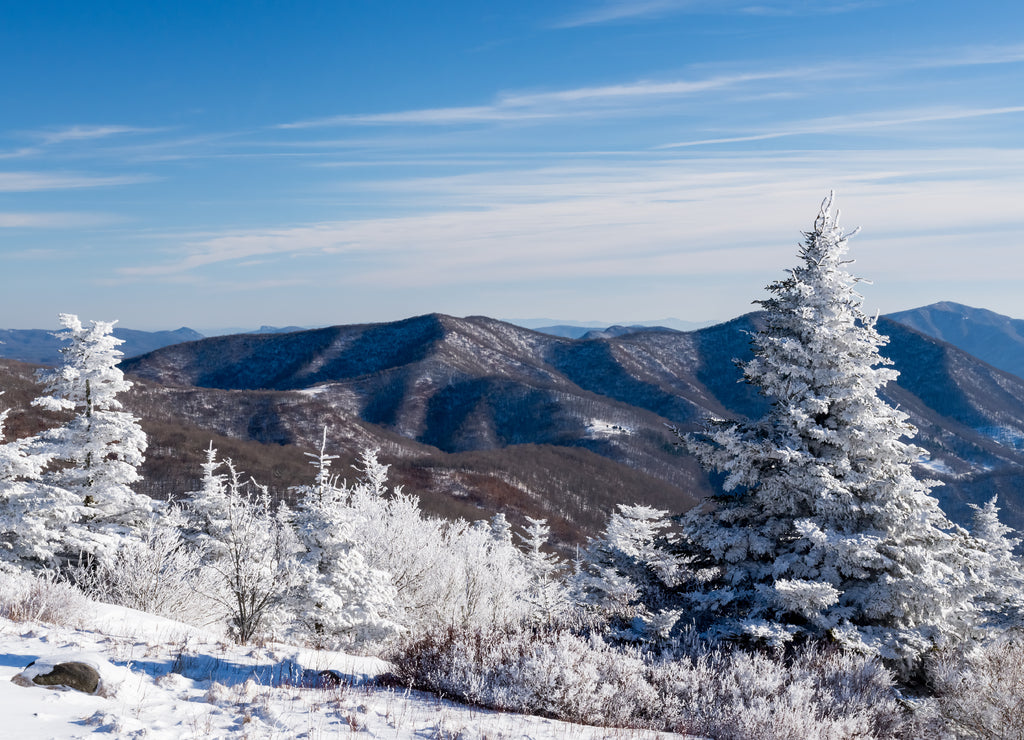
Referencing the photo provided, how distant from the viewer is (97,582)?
568 inches

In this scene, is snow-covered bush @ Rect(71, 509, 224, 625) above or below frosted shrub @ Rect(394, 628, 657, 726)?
below

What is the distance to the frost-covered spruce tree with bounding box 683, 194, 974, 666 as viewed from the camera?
1038cm

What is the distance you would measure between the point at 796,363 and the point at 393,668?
869 centimetres

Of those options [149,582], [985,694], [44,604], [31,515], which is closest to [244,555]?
[149,582]

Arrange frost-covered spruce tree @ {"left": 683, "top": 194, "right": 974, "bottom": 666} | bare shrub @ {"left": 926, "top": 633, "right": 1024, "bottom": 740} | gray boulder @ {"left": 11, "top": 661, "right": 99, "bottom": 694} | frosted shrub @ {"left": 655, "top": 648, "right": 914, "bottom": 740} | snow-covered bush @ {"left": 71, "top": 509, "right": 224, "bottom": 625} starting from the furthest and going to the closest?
snow-covered bush @ {"left": 71, "top": 509, "right": 224, "bottom": 625}, frost-covered spruce tree @ {"left": 683, "top": 194, "right": 974, "bottom": 666}, bare shrub @ {"left": 926, "top": 633, "right": 1024, "bottom": 740}, frosted shrub @ {"left": 655, "top": 648, "right": 914, "bottom": 740}, gray boulder @ {"left": 11, "top": 661, "right": 99, "bottom": 694}

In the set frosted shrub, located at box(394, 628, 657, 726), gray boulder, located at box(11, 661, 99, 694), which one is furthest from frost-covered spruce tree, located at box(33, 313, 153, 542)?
frosted shrub, located at box(394, 628, 657, 726)

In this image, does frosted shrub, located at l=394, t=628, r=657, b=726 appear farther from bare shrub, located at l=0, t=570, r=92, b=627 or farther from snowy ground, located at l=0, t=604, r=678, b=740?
bare shrub, located at l=0, t=570, r=92, b=627

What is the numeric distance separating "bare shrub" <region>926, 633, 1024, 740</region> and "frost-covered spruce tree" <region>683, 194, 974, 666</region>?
977mm

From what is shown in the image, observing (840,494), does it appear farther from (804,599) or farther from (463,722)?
(463,722)

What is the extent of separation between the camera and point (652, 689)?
24.2 feet

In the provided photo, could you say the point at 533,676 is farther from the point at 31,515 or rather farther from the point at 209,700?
the point at 31,515

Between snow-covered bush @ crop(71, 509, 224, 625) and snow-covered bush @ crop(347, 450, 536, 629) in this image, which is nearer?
snow-covered bush @ crop(71, 509, 224, 625)

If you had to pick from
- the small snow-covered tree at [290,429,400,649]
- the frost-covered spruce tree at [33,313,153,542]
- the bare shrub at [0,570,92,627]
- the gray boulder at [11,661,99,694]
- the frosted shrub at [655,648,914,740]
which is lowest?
the small snow-covered tree at [290,429,400,649]

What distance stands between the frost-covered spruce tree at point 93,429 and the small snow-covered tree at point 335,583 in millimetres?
4420
